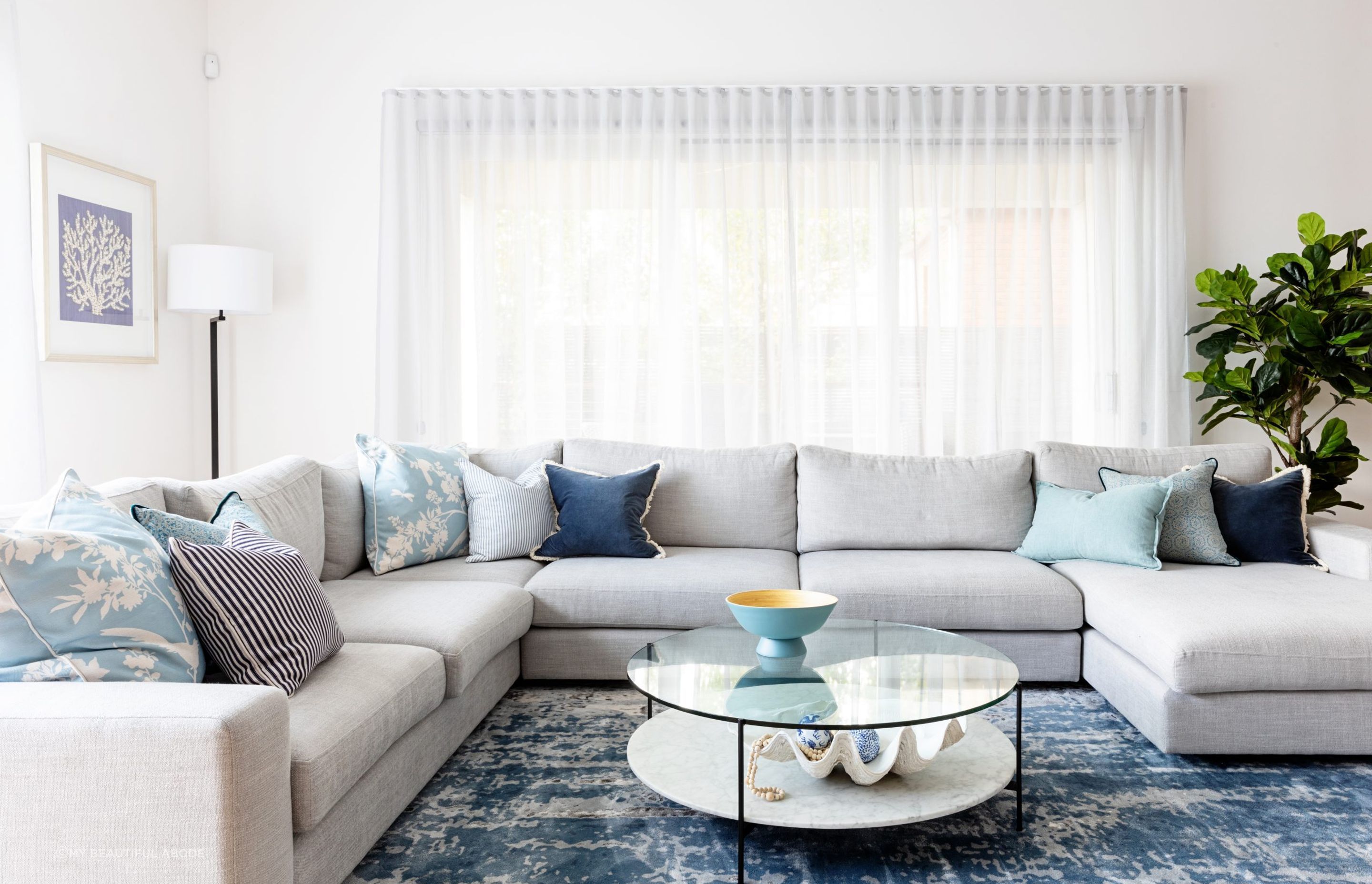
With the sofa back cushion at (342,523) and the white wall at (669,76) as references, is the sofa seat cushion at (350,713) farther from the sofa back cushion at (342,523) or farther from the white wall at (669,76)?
the white wall at (669,76)

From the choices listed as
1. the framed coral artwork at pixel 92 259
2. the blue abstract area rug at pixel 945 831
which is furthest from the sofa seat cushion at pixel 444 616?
the framed coral artwork at pixel 92 259

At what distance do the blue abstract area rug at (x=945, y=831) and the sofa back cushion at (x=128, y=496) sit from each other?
3.25 ft

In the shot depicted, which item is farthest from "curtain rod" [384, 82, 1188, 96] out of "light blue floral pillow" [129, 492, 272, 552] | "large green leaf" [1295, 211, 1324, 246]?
"light blue floral pillow" [129, 492, 272, 552]

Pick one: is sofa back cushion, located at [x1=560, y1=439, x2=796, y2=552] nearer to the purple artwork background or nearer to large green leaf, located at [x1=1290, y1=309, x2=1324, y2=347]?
the purple artwork background

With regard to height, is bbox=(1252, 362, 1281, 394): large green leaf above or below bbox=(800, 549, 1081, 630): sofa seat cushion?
above

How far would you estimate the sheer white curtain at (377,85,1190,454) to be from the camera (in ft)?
14.2

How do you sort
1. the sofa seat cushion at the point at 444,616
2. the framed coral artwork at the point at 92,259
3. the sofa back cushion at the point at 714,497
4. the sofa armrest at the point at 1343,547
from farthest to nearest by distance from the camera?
the sofa back cushion at the point at 714,497
the framed coral artwork at the point at 92,259
the sofa armrest at the point at 1343,547
the sofa seat cushion at the point at 444,616

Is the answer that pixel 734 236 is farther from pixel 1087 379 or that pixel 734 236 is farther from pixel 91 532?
pixel 91 532

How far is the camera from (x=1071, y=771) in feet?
8.08

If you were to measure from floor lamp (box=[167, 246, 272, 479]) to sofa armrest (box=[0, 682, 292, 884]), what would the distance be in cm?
299

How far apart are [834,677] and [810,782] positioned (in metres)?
0.24

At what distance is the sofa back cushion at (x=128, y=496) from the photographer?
207 centimetres

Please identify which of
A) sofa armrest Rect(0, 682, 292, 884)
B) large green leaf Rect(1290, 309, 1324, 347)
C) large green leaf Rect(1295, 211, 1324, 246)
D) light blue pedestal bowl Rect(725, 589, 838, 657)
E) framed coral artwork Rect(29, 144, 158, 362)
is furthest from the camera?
large green leaf Rect(1295, 211, 1324, 246)

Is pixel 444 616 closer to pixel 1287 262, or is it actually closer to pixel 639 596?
pixel 639 596
